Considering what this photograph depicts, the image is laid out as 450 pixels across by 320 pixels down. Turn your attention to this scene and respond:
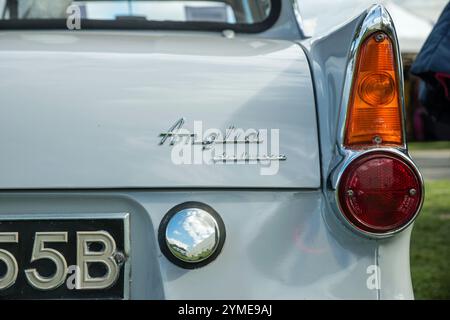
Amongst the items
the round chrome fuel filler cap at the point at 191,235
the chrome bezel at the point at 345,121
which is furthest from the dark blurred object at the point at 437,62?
the round chrome fuel filler cap at the point at 191,235

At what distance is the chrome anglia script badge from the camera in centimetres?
178

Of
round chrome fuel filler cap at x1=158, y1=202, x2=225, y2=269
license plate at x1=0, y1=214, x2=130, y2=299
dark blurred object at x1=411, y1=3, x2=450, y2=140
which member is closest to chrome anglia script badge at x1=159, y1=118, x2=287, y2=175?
round chrome fuel filler cap at x1=158, y1=202, x2=225, y2=269

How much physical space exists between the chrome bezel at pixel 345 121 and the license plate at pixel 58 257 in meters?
0.53

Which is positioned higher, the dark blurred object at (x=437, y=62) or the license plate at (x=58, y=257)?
the dark blurred object at (x=437, y=62)

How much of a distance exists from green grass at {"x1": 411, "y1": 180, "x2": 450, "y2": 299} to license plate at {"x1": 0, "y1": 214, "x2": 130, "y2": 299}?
3.01 m

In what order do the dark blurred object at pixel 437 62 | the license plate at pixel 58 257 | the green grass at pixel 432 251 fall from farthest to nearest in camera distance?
the green grass at pixel 432 251, the dark blurred object at pixel 437 62, the license plate at pixel 58 257

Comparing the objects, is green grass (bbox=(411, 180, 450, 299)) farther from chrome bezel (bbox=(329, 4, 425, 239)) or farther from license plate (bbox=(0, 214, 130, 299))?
license plate (bbox=(0, 214, 130, 299))

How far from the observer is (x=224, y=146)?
70.5 inches

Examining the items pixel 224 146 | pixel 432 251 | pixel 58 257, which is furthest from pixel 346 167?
pixel 432 251

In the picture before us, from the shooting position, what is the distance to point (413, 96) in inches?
680

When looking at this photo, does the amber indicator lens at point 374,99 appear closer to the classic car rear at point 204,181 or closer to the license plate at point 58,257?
the classic car rear at point 204,181

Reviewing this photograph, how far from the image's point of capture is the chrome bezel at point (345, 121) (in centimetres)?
179

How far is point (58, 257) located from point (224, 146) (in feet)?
1.54
